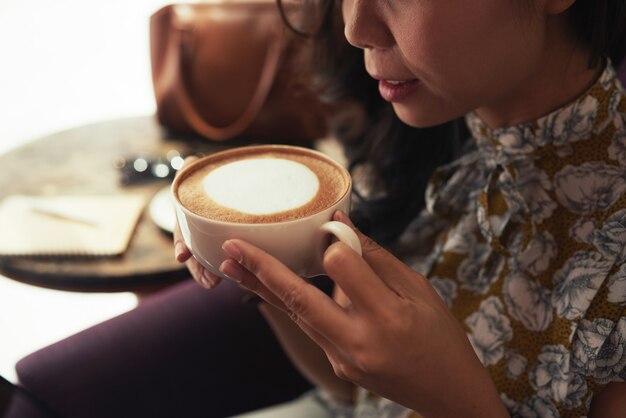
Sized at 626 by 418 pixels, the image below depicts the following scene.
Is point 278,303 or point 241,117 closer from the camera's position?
point 278,303

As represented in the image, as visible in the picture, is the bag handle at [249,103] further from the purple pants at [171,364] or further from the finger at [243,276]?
the finger at [243,276]

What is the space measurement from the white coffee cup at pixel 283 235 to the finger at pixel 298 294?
25 millimetres

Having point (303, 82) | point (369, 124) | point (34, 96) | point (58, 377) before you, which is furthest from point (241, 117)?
point (34, 96)

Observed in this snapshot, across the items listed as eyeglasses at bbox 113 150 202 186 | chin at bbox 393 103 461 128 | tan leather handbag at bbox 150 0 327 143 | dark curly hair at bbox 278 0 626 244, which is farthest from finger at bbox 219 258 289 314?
tan leather handbag at bbox 150 0 327 143

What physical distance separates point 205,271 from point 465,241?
1.35 ft

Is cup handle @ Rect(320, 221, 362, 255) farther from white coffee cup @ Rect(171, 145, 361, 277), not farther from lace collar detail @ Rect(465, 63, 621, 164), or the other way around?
lace collar detail @ Rect(465, 63, 621, 164)

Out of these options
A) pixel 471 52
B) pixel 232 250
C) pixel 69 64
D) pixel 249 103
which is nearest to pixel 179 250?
pixel 232 250

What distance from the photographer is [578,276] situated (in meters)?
0.78

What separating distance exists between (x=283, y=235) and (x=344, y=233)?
0.06 metres

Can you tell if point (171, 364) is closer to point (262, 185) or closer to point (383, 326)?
point (262, 185)

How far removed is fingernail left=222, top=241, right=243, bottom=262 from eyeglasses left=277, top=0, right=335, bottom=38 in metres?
0.58

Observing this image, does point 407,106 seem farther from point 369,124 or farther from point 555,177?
point 369,124

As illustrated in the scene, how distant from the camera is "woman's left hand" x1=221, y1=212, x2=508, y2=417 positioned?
21.9 inches

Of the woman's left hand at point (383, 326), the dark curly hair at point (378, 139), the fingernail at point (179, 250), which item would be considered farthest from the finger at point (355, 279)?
the dark curly hair at point (378, 139)
